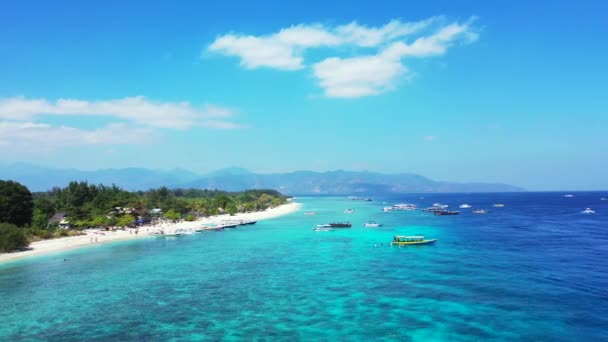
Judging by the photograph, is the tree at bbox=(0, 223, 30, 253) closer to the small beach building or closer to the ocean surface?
the ocean surface

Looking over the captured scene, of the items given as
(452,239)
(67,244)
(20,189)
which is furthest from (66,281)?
(452,239)

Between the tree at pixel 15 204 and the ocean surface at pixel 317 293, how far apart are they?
16531mm

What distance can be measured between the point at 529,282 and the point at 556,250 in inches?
810

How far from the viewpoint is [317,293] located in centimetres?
3309

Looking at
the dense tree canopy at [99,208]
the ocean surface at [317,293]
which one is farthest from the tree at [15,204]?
the ocean surface at [317,293]

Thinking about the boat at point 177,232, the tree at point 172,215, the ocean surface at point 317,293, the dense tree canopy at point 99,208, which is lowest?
the ocean surface at point 317,293

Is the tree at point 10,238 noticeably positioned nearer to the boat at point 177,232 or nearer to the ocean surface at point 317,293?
the ocean surface at point 317,293

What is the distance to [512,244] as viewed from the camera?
56.5 metres

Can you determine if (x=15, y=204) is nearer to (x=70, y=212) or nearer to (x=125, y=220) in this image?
(x=70, y=212)

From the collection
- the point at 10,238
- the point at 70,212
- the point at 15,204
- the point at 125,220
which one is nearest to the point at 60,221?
the point at 70,212

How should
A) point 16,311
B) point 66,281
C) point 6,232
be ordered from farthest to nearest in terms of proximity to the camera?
1. point 6,232
2. point 66,281
3. point 16,311

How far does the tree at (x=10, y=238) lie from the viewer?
2071 inches

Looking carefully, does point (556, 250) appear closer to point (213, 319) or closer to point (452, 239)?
point (452, 239)

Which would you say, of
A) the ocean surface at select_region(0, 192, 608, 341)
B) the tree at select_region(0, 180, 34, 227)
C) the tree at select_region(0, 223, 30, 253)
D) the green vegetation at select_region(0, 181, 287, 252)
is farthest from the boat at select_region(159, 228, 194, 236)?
the tree at select_region(0, 223, 30, 253)
